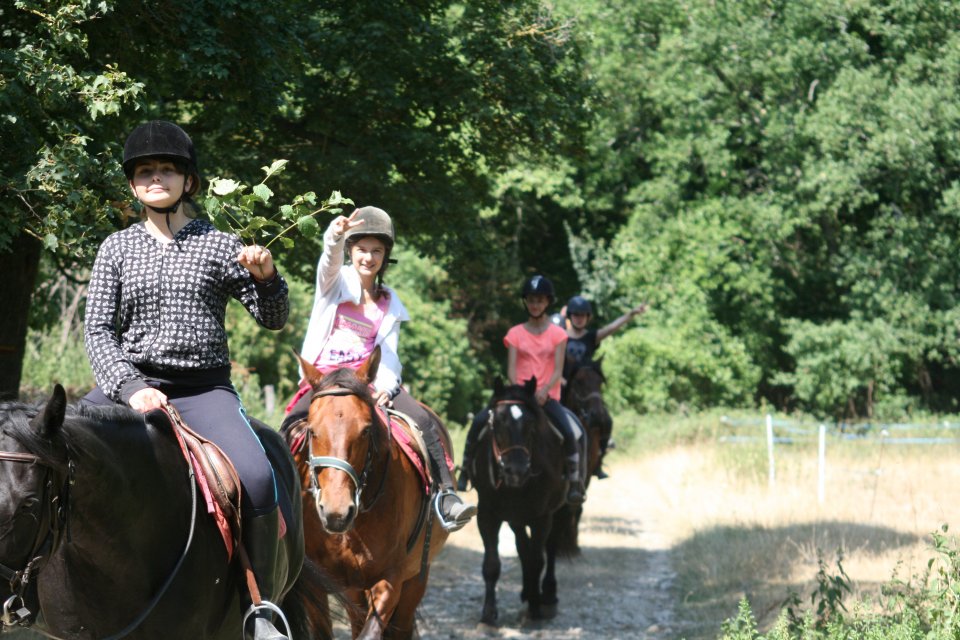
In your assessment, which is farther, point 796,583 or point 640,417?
point 640,417

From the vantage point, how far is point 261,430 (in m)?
5.38

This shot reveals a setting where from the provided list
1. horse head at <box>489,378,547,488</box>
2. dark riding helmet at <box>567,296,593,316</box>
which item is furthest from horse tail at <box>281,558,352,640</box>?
dark riding helmet at <box>567,296,593,316</box>

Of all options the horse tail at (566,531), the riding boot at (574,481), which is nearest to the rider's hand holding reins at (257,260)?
the riding boot at (574,481)

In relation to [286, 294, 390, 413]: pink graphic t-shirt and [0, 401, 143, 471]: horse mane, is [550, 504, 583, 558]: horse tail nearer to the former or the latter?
[286, 294, 390, 413]: pink graphic t-shirt

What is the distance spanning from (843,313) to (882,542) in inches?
971

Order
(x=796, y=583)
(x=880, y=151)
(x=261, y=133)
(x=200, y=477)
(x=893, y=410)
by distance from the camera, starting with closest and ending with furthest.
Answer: (x=200, y=477), (x=796, y=583), (x=261, y=133), (x=880, y=151), (x=893, y=410)

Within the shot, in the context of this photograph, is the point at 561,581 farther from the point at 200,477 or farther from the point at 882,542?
the point at 200,477

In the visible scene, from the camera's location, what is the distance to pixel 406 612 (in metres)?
7.32

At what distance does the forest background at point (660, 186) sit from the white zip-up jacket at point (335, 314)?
449 centimetres

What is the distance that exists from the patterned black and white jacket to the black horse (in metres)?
5.60

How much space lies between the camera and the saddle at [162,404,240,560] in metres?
4.42

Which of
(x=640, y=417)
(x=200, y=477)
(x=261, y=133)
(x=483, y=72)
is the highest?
(x=483, y=72)

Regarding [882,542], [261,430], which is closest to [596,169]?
[882,542]

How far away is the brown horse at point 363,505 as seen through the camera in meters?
6.13
